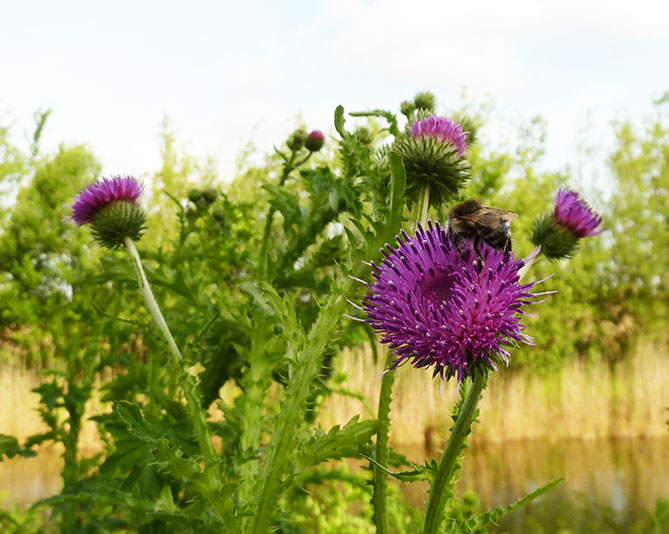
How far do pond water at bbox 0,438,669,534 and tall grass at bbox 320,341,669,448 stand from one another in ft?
1.20

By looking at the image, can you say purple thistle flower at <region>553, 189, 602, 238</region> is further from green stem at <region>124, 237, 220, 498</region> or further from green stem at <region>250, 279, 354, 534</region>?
green stem at <region>124, 237, 220, 498</region>

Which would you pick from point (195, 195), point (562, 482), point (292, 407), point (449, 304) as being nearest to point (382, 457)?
point (292, 407)

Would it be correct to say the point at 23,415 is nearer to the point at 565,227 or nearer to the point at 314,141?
the point at 314,141

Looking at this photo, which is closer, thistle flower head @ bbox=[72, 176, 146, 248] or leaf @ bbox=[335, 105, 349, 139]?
leaf @ bbox=[335, 105, 349, 139]

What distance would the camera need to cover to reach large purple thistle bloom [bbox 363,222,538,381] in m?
1.09

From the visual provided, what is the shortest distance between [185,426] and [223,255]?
1.05 m

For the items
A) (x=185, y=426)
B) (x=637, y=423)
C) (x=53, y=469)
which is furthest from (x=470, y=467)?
(x=185, y=426)

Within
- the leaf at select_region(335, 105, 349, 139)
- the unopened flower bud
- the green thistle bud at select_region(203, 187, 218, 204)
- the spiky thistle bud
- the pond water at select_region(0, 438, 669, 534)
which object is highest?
the unopened flower bud

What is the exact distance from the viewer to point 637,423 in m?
11.1

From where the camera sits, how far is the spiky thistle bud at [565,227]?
197cm

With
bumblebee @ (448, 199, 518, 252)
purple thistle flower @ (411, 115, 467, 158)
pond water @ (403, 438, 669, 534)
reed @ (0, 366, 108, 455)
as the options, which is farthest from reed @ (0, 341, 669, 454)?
bumblebee @ (448, 199, 518, 252)

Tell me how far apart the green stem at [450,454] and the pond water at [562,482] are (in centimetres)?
359

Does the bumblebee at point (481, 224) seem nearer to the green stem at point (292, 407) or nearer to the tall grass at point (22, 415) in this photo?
the green stem at point (292, 407)

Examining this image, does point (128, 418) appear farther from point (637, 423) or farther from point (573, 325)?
point (573, 325)
